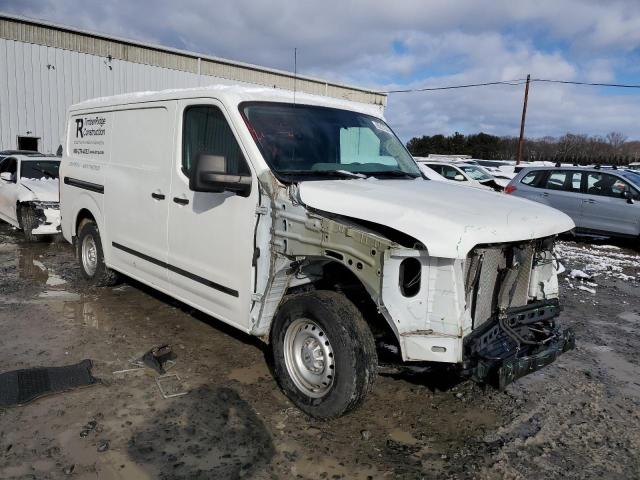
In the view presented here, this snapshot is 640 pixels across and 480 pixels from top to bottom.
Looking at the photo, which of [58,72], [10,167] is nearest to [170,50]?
[58,72]

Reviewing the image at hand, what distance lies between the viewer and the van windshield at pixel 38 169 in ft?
33.1

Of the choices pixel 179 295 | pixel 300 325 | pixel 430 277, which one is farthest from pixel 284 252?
pixel 179 295

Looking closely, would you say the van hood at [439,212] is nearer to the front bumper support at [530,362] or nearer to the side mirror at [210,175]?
the side mirror at [210,175]

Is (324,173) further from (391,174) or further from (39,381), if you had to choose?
(39,381)

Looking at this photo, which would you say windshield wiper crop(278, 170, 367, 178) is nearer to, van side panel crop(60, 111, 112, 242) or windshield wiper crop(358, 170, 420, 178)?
windshield wiper crop(358, 170, 420, 178)

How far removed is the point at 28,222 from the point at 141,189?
5875mm

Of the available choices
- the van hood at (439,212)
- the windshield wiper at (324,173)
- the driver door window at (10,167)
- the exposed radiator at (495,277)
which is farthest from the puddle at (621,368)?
the driver door window at (10,167)

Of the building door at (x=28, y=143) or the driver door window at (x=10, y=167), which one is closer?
the driver door window at (x=10, y=167)

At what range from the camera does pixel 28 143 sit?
1995cm

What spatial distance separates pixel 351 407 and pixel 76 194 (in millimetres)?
4562

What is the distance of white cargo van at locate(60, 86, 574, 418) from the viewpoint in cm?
296

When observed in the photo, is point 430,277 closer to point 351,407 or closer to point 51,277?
point 351,407

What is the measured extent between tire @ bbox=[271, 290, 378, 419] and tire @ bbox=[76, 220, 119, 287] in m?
3.21

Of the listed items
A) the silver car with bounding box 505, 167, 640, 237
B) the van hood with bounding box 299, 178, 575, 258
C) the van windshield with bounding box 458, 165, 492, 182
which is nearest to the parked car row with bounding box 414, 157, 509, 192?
the van windshield with bounding box 458, 165, 492, 182
